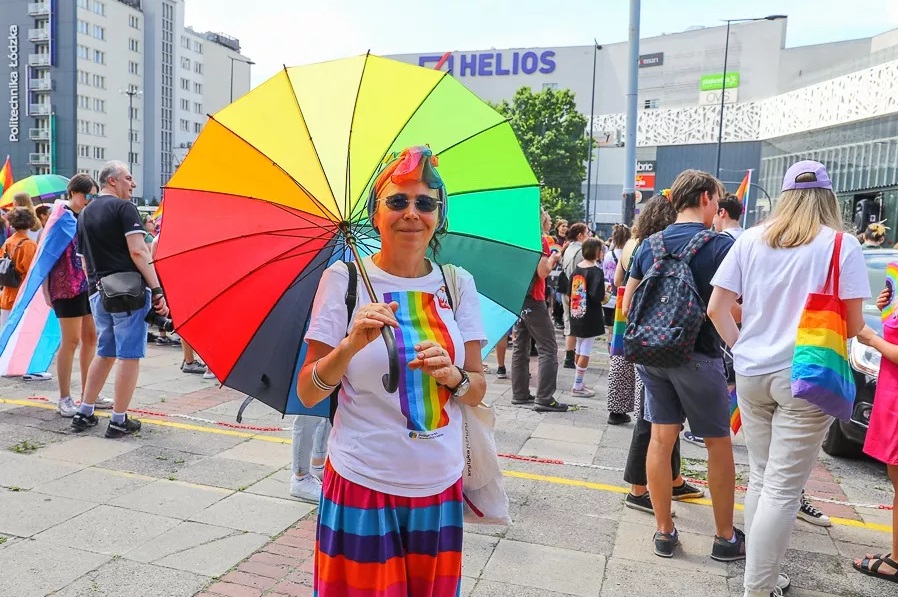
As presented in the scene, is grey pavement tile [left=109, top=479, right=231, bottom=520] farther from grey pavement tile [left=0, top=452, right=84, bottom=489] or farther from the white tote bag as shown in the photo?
the white tote bag

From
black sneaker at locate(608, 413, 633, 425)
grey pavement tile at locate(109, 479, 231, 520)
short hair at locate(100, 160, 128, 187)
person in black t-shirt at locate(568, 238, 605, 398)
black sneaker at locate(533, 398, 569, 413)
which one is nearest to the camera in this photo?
grey pavement tile at locate(109, 479, 231, 520)

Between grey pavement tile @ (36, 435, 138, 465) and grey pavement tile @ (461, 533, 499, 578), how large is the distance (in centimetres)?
280

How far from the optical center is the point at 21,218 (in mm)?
7668

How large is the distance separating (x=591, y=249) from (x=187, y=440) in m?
5.25

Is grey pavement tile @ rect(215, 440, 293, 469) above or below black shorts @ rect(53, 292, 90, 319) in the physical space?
below

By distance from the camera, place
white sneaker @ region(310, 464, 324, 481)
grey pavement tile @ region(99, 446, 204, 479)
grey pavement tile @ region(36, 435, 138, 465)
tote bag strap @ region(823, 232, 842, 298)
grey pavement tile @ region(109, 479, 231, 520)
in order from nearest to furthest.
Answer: tote bag strap @ region(823, 232, 842, 298) < grey pavement tile @ region(109, 479, 231, 520) < white sneaker @ region(310, 464, 324, 481) < grey pavement tile @ region(99, 446, 204, 479) < grey pavement tile @ region(36, 435, 138, 465)

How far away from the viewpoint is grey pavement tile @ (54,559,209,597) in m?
3.32

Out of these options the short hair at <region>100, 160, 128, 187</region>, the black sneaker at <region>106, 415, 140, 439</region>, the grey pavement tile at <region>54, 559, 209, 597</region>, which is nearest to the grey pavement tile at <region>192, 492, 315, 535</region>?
the grey pavement tile at <region>54, 559, 209, 597</region>

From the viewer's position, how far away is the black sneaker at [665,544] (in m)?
3.92

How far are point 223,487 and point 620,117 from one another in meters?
77.2

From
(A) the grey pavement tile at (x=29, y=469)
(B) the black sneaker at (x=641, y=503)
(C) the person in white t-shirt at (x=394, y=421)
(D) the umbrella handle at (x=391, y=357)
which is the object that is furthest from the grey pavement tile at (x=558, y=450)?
(D) the umbrella handle at (x=391, y=357)

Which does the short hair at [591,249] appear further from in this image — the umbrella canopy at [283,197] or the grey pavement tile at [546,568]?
the umbrella canopy at [283,197]

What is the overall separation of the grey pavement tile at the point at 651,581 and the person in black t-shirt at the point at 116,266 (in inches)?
147

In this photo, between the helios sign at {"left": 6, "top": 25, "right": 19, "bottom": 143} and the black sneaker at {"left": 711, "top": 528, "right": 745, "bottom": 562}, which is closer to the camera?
the black sneaker at {"left": 711, "top": 528, "right": 745, "bottom": 562}
